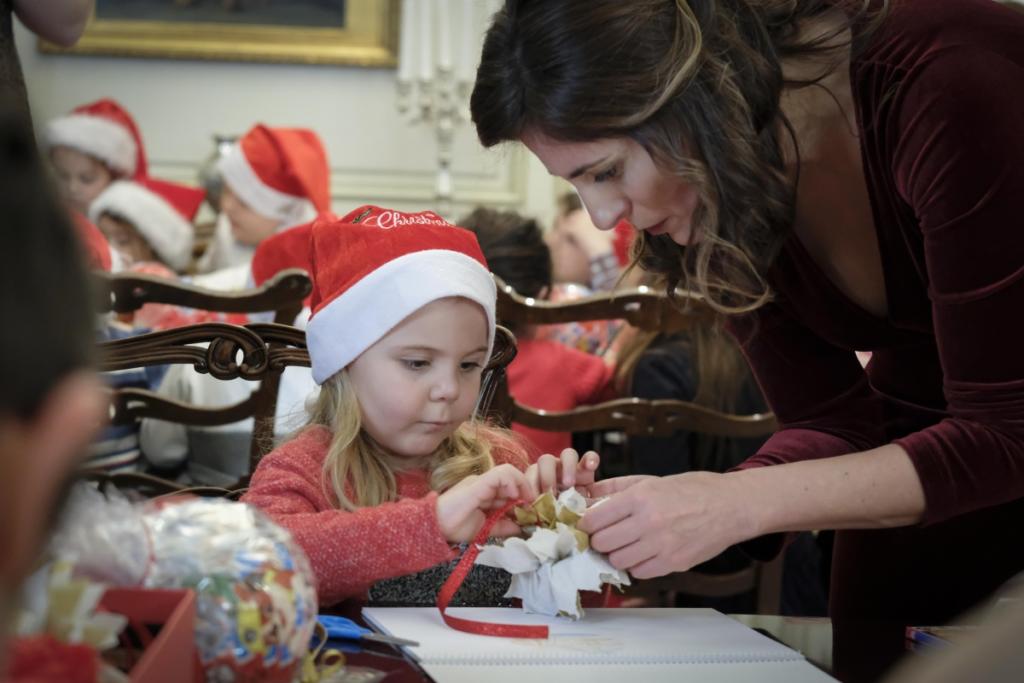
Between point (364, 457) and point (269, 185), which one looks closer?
point (364, 457)

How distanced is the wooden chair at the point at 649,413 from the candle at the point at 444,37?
2.99 m

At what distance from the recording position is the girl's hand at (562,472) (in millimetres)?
1359

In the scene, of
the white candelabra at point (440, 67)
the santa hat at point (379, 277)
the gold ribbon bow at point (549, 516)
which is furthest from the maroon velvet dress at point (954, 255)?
the white candelabra at point (440, 67)

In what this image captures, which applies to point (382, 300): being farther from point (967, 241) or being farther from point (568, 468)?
point (967, 241)

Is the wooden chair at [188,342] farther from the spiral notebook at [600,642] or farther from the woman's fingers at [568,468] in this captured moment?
the spiral notebook at [600,642]

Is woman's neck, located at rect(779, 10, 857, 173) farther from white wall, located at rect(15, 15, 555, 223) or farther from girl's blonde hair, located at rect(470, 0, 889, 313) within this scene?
white wall, located at rect(15, 15, 555, 223)

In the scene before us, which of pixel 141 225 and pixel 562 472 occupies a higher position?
pixel 141 225


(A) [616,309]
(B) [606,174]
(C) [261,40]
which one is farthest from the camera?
(C) [261,40]

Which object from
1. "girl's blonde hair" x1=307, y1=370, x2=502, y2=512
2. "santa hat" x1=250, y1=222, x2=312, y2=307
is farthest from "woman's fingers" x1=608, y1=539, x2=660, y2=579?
"santa hat" x1=250, y1=222, x2=312, y2=307

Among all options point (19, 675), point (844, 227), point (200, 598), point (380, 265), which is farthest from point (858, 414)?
point (19, 675)

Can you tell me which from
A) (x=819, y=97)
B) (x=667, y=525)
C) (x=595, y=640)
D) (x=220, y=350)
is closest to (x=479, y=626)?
(x=595, y=640)

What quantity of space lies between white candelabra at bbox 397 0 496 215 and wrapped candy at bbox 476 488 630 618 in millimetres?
3867

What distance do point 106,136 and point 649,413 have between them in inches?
124

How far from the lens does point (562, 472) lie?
4.54ft
